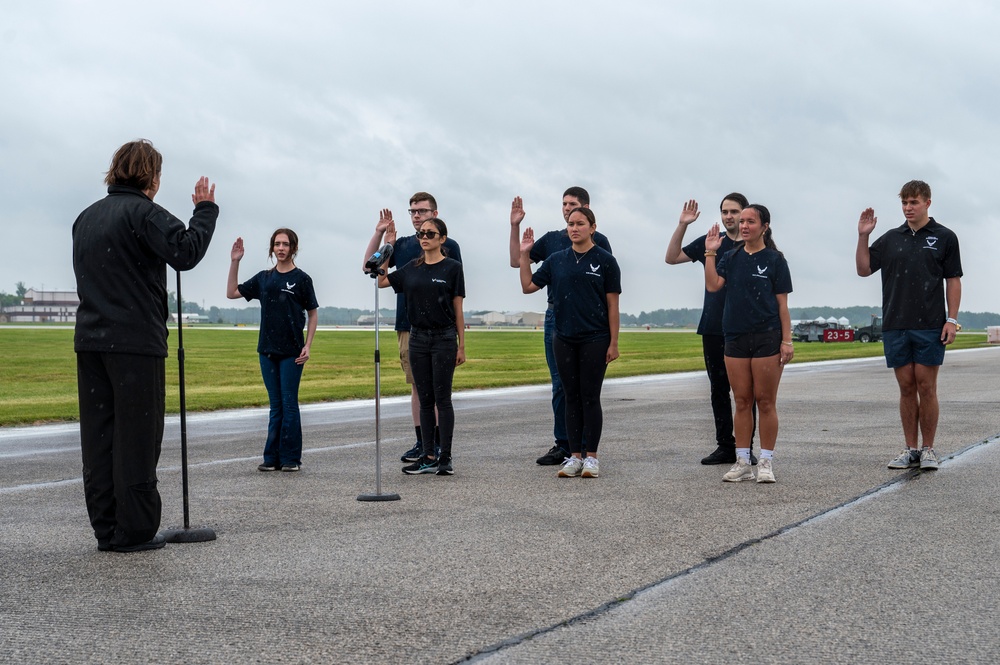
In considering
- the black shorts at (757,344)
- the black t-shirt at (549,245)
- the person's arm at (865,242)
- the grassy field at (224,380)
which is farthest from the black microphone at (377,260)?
the grassy field at (224,380)

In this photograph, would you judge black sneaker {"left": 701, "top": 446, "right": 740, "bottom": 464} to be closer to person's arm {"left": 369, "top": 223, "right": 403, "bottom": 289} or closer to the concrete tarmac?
the concrete tarmac

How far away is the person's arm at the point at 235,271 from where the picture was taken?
862 centimetres

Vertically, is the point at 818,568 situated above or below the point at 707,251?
below

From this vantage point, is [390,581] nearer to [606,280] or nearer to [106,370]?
[106,370]

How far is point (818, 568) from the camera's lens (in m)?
5.01

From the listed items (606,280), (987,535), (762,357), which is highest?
(606,280)

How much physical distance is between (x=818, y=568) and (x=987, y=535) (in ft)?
4.66

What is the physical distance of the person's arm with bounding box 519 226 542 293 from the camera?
28.2 feet

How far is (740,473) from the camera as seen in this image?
7949 mm

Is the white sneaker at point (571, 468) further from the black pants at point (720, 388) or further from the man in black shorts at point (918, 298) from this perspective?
the man in black shorts at point (918, 298)

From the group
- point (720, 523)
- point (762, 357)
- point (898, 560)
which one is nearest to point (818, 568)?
point (898, 560)

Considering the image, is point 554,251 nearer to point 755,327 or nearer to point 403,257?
point 403,257

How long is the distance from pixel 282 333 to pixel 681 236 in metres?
3.37

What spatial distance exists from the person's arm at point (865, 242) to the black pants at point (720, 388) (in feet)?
4.16
